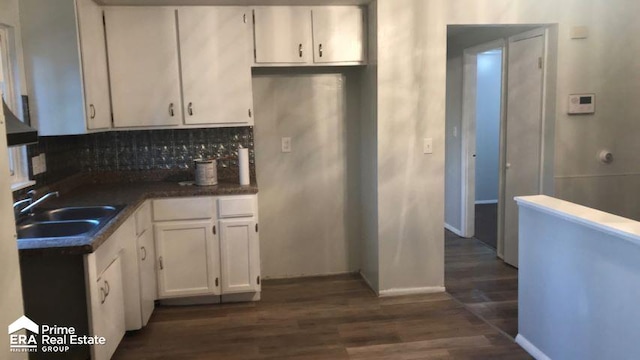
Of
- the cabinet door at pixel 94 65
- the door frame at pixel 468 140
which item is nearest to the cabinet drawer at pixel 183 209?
the cabinet door at pixel 94 65

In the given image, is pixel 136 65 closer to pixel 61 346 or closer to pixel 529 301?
pixel 61 346

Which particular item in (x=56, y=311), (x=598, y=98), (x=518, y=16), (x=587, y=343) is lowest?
(x=587, y=343)

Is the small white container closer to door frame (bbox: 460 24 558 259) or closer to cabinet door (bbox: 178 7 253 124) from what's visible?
cabinet door (bbox: 178 7 253 124)

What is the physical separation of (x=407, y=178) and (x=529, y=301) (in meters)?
1.25

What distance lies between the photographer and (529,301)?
2.82 m

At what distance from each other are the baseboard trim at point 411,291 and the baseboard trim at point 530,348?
36.0 inches

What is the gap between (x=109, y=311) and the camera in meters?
2.60

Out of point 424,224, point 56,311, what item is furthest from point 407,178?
point 56,311

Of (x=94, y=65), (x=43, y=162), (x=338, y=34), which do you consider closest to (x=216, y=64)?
(x=94, y=65)

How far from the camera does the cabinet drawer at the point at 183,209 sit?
350 cm

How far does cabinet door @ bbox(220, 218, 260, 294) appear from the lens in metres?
3.60

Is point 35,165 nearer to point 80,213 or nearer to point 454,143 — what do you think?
point 80,213

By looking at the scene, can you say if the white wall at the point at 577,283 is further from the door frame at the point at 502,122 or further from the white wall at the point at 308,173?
the white wall at the point at 308,173

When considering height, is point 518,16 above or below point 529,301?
above
